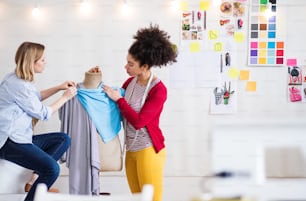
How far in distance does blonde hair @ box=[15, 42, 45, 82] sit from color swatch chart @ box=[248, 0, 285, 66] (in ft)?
7.52

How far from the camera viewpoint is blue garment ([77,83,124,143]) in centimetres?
302

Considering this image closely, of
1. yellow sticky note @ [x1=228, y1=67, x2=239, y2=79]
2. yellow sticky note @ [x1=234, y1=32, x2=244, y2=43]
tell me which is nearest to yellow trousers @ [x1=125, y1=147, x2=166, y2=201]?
yellow sticky note @ [x1=228, y1=67, x2=239, y2=79]

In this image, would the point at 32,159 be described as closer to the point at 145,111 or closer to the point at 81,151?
the point at 81,151

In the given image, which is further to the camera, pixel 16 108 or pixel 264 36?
pixel 264 36

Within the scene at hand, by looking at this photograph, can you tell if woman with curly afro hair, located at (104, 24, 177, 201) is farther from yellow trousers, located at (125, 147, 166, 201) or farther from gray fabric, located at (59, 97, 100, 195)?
gray fabric, located at (59, 97, 100, 195)

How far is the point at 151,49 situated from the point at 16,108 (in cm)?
90

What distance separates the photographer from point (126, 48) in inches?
178

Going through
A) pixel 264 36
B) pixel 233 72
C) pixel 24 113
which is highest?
pixel 264 36

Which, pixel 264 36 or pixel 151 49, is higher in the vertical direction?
pixel 264 36

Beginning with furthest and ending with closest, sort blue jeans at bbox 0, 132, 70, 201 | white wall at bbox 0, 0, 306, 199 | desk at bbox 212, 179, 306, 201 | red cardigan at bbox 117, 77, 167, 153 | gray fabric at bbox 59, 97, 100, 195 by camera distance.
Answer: white wall at bbox 0, 0, 306, 199
gray fabric at bbox 59, 97, 100, 195
blue jeans at bbox 0, 132, 70, 201
red cardigan at bbox 117, 77, 167, 153
desk at bbox 212, 179, 306, 201

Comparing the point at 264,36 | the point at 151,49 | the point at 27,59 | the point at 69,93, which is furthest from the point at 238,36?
the point at 27,59

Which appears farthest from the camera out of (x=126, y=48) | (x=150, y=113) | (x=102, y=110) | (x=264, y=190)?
(x=126, y=48)

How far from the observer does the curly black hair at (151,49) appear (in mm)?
2852

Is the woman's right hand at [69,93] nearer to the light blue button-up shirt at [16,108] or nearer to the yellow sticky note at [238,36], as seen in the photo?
the light blue button-up shirt at [16,108]
